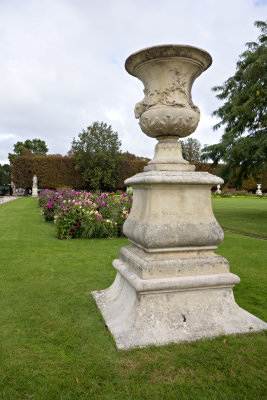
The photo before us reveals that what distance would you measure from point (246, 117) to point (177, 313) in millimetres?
11139

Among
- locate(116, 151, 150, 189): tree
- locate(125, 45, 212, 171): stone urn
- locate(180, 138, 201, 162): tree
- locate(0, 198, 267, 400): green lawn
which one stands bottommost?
locate(0, 198, 267, 400): green lawn

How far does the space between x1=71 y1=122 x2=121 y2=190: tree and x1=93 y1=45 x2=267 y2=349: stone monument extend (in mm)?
31723

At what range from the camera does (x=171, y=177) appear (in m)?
Answer: 2.81

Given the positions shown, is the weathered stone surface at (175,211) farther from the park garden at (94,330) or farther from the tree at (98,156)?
the tree at (98,156)

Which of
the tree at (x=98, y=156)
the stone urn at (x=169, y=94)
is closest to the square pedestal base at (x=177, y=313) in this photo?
the stone urn at (x=169, y=94)

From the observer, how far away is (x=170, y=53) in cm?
288

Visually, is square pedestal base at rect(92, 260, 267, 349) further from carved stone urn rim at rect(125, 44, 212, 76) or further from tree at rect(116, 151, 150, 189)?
tree at rect(116, 151, 150, 189)

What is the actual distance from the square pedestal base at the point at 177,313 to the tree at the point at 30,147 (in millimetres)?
61989

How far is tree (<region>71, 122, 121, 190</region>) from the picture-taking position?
34.9 metres

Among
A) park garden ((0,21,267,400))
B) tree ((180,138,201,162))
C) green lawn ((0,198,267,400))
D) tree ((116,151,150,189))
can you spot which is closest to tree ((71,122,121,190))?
tree ((116,151,150,189))

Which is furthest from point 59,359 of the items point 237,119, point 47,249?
point 237,119

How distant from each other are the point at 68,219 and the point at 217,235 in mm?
5451

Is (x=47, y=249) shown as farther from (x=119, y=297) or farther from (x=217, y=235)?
(x=217, y=235)

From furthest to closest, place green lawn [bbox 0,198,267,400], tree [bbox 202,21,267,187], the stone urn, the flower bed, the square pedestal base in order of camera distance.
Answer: tree [bbox 202,21,267,187] → the flower bed → the stone urn → the square pedestal base → green lawn [bbox 0,198,267,400]
